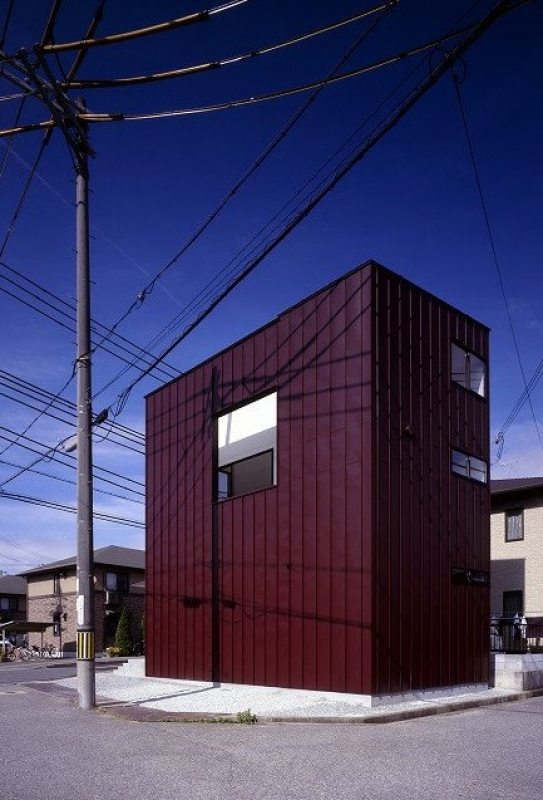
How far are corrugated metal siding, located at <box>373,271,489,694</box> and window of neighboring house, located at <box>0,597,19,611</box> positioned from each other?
56415mm

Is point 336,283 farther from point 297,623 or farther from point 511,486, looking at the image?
point 511,486

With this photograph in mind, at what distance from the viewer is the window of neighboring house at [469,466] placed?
52.1ft

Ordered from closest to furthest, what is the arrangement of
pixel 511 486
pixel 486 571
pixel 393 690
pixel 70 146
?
pixel 393 690
pixel 70 146
pixel 486 571
pixel 511 486

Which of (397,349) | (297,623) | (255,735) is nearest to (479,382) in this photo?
(397,349)

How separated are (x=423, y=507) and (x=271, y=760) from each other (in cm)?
744

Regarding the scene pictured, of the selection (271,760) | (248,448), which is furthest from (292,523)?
(271,760)

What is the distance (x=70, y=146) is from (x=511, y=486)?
19830 millimetres

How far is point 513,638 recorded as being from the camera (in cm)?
1905

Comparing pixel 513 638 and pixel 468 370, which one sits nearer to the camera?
pixel 468 370

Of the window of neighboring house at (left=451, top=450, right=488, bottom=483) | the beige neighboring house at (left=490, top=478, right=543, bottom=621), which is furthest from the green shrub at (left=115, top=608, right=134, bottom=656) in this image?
the window of neighboring house at (left=451, top=450, right=488, bottom=483)

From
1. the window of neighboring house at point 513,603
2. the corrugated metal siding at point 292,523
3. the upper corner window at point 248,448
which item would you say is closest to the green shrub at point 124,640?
the corrugated metal siding at point 292,523

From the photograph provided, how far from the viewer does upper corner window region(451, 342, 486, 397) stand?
1639 centimetres

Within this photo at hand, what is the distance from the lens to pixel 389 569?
13328 mm

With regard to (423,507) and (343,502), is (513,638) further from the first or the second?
(343,502)
